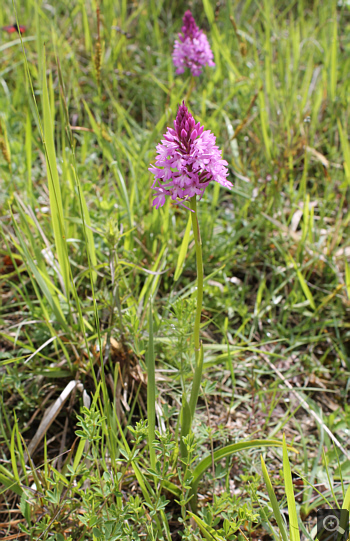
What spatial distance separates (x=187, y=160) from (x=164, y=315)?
1.02 metres

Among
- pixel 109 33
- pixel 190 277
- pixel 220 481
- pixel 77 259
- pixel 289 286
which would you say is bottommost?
pixel 220 481

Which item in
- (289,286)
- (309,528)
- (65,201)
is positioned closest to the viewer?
(309,528)

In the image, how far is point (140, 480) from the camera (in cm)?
137

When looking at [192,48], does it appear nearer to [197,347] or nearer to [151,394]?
[197,347]

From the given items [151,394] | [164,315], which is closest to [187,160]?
[151,394]

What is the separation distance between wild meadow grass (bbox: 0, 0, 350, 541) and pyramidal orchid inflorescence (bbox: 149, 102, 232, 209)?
0.34 metres

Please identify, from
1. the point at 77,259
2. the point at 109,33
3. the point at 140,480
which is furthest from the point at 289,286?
the point at 109,33

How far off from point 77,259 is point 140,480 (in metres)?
1.26

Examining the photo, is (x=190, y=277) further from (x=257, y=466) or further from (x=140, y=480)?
(x=140, y=480)

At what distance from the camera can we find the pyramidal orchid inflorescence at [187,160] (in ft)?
3.91

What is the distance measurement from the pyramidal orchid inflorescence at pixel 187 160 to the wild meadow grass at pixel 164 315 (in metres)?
0.34

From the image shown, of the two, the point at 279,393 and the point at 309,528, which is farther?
the point at 279,393

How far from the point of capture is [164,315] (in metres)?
2.04

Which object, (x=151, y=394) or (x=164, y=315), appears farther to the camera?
(x=164, y=315)
